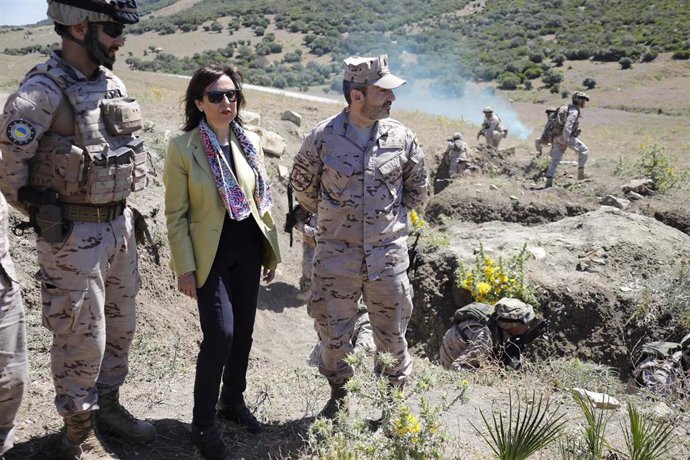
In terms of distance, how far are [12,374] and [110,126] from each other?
1.13 meters

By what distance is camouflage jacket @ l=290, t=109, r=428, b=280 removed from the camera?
138 inches

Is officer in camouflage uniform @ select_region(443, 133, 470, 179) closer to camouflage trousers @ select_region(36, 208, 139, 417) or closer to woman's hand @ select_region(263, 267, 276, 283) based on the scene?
woman's hand @ select_region(263, 267, 276, 283)

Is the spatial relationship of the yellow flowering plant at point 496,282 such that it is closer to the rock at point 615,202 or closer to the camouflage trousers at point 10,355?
the rock at point 615,202

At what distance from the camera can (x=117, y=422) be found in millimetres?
3359

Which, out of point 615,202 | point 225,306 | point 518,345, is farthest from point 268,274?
point 615,202

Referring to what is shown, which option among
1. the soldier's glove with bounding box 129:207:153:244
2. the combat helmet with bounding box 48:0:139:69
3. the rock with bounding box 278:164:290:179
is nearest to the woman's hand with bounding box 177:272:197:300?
the soldier's glove with bounding box 129:207:153:244

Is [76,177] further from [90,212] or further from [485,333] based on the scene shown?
[485,333]

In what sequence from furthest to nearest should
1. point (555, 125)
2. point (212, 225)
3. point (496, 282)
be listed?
1. point (555, 125)
2. point (496, 282)
3. point (212, 225)

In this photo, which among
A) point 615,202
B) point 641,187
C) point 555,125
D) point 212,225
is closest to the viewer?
point 212,225

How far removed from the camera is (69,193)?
2910mm

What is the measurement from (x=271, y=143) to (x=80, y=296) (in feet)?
28.0

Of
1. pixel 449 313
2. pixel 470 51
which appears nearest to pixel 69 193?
pixel 449 313

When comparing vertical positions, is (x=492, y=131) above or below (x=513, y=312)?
below

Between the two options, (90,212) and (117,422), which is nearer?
(90,212)
